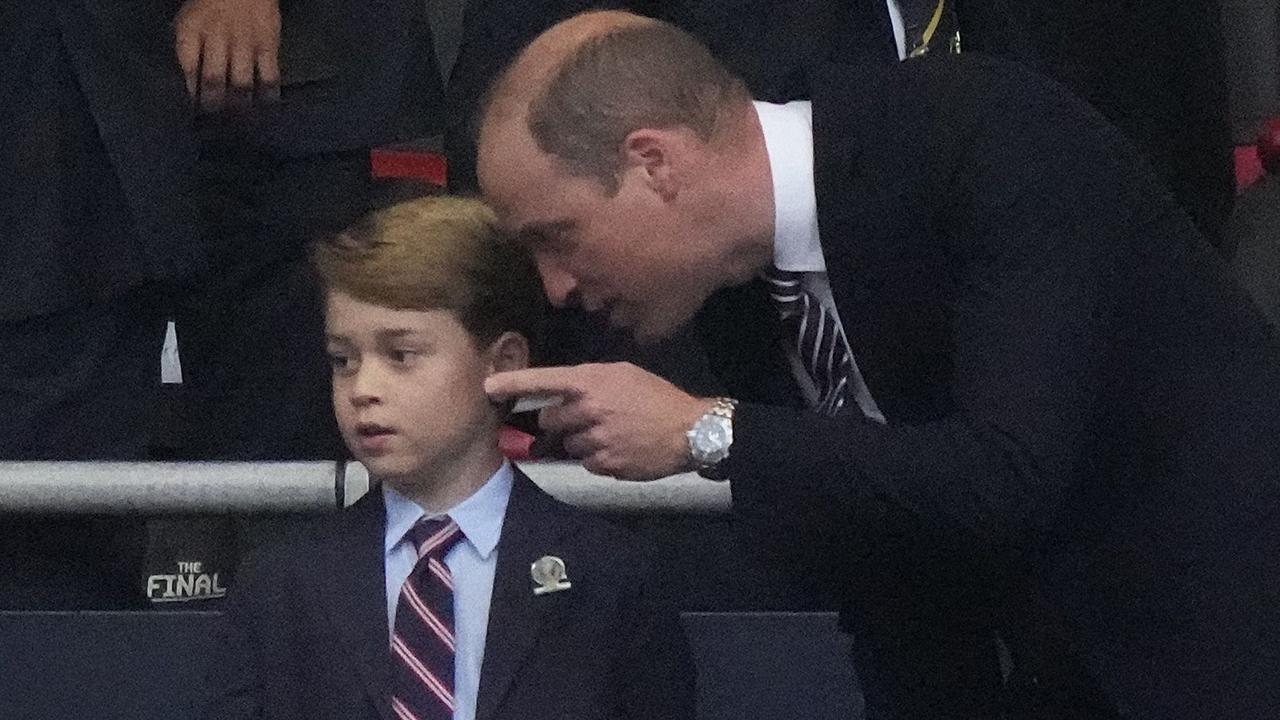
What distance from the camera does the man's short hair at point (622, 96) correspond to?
193 centimetres

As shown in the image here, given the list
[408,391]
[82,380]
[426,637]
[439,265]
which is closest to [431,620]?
[426,637]

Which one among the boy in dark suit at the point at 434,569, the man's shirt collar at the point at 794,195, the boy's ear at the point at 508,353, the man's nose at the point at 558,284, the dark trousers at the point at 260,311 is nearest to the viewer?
the man's shirt collar at the point at 794,195

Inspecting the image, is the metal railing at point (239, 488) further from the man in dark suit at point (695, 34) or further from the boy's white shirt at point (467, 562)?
the boy's white shirt at point (467, 562)

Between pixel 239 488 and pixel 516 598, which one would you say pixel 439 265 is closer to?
pixel 516 598

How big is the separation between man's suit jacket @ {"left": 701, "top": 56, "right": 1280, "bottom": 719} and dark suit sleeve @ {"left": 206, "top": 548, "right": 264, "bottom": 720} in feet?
1.97

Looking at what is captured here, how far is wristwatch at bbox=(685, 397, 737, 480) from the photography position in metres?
1.79

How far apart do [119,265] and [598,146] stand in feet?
2.92

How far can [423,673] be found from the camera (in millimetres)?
2119

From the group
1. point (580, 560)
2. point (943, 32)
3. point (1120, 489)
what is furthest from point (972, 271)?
point (943, 32)

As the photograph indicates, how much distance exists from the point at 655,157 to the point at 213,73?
92 cm

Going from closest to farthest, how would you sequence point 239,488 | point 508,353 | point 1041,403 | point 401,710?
point 1041,403 < point 401,710 < point 508,353 < point 239,488

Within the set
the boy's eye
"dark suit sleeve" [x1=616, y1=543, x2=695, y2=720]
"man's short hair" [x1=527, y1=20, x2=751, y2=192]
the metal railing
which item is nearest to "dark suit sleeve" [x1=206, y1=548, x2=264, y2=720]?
the boy's eye

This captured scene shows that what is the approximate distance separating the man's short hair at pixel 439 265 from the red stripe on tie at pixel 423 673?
0.32 meters

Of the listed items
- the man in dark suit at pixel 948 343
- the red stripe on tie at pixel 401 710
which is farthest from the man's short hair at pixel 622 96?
the red stripe on tie at pixel 401 710
